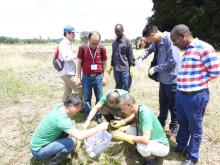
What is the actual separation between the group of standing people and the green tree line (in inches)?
622

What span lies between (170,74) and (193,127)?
0.98 meters

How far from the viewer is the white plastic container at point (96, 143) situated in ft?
15.0

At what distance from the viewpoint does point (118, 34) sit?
20.1 ft

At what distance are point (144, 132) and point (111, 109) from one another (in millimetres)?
1234

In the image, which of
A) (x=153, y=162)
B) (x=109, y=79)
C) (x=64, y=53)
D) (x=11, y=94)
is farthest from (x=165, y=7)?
(x=153, y=162)

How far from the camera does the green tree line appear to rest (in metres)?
20.8

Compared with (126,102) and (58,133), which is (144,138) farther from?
(58,133)

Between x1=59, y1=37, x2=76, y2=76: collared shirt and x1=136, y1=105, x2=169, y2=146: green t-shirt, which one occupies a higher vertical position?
x1=59, y1=37, x2=76, y2=76: collared shirt

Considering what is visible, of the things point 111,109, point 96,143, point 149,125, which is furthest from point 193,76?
point 111,109

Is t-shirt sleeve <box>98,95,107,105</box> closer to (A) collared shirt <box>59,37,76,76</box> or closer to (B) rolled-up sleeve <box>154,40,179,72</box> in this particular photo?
(B) rolled-up sleeve <box>154,40,179,72</box>

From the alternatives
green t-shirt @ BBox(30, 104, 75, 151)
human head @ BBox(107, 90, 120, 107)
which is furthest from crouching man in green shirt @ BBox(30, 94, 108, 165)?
human head @ BBox(107, 90, 120, 107)

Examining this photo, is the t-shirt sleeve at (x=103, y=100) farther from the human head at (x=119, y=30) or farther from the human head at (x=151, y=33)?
the human head at (x=119, y=30)

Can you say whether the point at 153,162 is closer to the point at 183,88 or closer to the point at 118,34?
the point at 183,88

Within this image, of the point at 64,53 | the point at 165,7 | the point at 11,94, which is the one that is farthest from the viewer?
the point at 165,7
